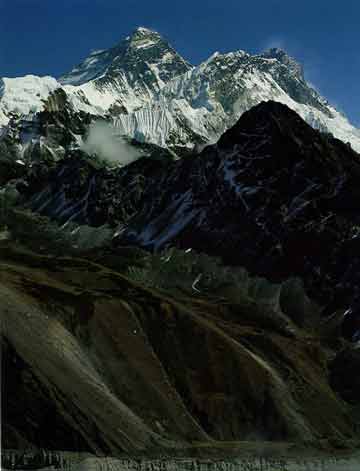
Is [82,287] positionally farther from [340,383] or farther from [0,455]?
[0,455]

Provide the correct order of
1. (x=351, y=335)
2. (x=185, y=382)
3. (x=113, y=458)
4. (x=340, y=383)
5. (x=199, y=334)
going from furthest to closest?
(x=351, y=335), (x=340, y=383), (x=199, y=334), (x=185, y=382), (x=113, y=458)

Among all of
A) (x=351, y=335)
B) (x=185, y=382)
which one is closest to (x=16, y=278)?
(x=185, y=382)

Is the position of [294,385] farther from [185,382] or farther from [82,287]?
[82,287]

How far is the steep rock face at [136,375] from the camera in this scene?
251 feet

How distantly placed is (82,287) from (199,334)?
65.0 feet

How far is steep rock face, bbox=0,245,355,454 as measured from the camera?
251 ft

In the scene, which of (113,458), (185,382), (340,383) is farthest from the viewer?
(340,383)

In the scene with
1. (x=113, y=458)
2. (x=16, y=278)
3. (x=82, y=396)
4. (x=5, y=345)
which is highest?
(x=16, y=278)

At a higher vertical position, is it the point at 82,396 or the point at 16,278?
the point at 16,278

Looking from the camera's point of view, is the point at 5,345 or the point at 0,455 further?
the point at 5,345

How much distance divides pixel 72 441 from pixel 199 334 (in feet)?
129

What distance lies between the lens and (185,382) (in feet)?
331

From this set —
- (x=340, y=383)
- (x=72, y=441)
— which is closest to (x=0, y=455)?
(x=72, y=441)

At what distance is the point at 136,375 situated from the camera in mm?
95625
